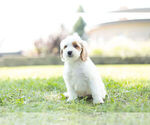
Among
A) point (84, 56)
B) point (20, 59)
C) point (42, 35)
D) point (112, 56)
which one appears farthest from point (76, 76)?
point (42, 35)

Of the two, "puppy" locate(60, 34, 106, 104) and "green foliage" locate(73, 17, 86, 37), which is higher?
"green foliage" locate(73, 17, 86, 37)

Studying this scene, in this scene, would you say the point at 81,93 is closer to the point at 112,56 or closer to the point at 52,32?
the point at 112,56

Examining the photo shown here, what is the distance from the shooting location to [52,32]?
23266 mm

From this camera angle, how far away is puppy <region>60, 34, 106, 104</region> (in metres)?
3.30

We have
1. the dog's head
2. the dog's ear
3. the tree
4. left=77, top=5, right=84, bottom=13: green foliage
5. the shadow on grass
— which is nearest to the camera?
the shadow on grass

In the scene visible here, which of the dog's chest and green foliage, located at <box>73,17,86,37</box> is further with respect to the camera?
green foliage, located at <box>73,17,86,37</box>

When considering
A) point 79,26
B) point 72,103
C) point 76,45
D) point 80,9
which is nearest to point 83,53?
point 76,45

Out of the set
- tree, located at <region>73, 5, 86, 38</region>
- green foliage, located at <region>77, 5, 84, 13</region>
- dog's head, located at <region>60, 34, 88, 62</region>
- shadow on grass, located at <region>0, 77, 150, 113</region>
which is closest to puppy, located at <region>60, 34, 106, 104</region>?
dog's head, located at <region>60, 34, 88, 62</region>

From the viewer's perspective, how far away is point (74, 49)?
3.26m

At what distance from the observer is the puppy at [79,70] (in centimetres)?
330

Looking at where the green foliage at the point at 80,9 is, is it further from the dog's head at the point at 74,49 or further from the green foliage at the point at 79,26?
the dog's head at the point at 74,49

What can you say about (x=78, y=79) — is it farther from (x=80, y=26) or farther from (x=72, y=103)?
(x=80, y=26)

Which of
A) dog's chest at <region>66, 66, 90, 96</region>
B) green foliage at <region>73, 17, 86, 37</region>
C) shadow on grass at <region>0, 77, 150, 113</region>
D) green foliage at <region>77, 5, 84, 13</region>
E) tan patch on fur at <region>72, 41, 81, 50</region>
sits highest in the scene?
green foliage at <region>77, 5, 84, 13</region>

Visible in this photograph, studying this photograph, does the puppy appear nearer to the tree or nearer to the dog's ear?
the dog's ear
